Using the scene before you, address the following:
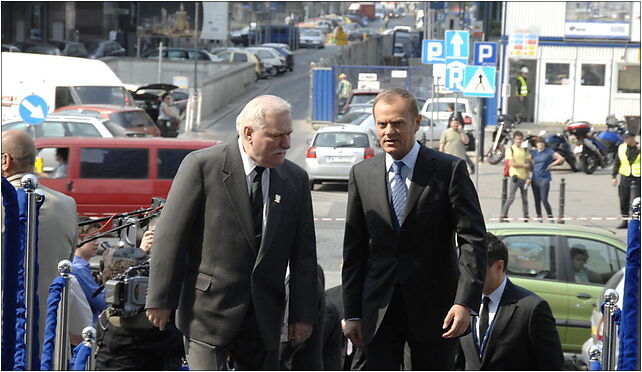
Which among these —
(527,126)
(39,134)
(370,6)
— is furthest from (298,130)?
(370,6)

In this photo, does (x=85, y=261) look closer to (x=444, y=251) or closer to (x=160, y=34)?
(x=444, y=251)

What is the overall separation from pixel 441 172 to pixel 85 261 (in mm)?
3914

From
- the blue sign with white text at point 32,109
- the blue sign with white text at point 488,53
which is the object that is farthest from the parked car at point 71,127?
the blue sign with white text at point 488,53

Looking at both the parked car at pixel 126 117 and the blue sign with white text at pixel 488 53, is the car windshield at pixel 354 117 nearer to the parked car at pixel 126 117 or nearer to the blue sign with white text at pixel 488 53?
the parked car at pixel 126 117

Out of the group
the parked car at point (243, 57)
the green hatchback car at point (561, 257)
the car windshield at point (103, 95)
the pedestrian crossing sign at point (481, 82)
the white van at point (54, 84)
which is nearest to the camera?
the green hatchback car at point (561, 257)

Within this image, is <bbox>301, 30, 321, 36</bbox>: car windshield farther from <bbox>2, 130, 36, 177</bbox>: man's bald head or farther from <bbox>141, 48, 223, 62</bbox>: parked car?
<bbox>2, 130, 36, 177</bbox>: man's bald head

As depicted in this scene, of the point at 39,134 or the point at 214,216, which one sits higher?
the point at 214,216

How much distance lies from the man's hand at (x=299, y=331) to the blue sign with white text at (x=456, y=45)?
58.4ft

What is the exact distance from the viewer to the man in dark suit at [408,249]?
5.21 m

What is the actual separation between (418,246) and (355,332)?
1.65ft

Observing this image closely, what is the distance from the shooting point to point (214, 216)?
5035 mm

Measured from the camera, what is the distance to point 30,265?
4.64 metres

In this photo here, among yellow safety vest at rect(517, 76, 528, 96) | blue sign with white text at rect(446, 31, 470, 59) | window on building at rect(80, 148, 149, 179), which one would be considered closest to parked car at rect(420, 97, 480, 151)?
yellow safety vest at rect(517, 76, 528, 96)

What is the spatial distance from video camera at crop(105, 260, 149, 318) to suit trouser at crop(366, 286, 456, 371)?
1.29 metres
